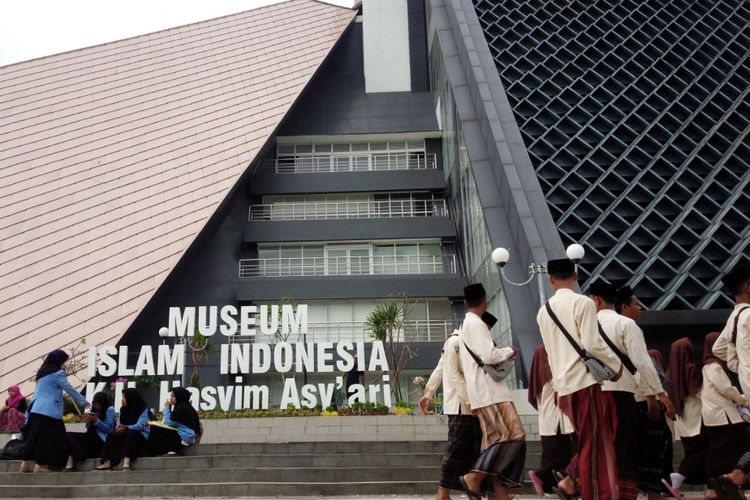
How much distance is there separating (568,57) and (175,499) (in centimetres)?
1742

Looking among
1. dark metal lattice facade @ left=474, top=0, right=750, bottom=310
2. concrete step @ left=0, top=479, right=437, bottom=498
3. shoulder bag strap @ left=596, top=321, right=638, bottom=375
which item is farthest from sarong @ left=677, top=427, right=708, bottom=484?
dark metal lattice facade @ left=474, top=0, right=750, bottom=310

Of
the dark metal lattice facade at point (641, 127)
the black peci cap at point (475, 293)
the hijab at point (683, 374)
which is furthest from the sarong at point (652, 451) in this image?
the dark metal lattice facade at point (641, 127)

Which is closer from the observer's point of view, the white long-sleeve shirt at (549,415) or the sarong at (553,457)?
the sarong at (553,457)

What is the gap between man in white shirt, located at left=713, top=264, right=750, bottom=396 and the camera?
16.8ft

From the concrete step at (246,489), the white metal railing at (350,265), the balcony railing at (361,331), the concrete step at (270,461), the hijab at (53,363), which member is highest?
the white metal railing at (350,265)

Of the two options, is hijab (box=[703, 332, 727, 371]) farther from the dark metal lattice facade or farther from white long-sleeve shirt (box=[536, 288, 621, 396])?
the dark metal lattice facade

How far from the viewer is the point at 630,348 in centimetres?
534

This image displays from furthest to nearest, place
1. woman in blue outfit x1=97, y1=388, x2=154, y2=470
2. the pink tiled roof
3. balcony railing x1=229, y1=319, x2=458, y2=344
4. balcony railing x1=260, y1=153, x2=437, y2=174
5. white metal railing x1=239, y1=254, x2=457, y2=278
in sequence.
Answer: balcony railing x1=260, y1=153, x2=437, y2=174 → white metal railing x1=239, y1=254, x2=457, y2=278 → balcony railing x1=229, y1=319, x2=458, y2=344 → the pink tiled roof → woman in blue outfit x1=97, y1=388, x2=154, y2=470

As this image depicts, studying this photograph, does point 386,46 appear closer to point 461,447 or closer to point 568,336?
point 461,447

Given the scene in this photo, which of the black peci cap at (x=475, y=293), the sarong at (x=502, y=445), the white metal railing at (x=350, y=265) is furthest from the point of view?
the white metal railing at (x=350, y=265)

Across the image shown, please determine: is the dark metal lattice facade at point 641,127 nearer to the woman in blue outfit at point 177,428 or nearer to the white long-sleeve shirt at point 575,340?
the woman in blue outfit at point 177,428

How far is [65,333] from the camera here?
1852cm

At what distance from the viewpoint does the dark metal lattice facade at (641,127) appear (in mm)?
15500

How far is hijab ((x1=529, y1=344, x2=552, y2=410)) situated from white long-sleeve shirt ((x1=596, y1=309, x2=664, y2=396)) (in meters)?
1.52
